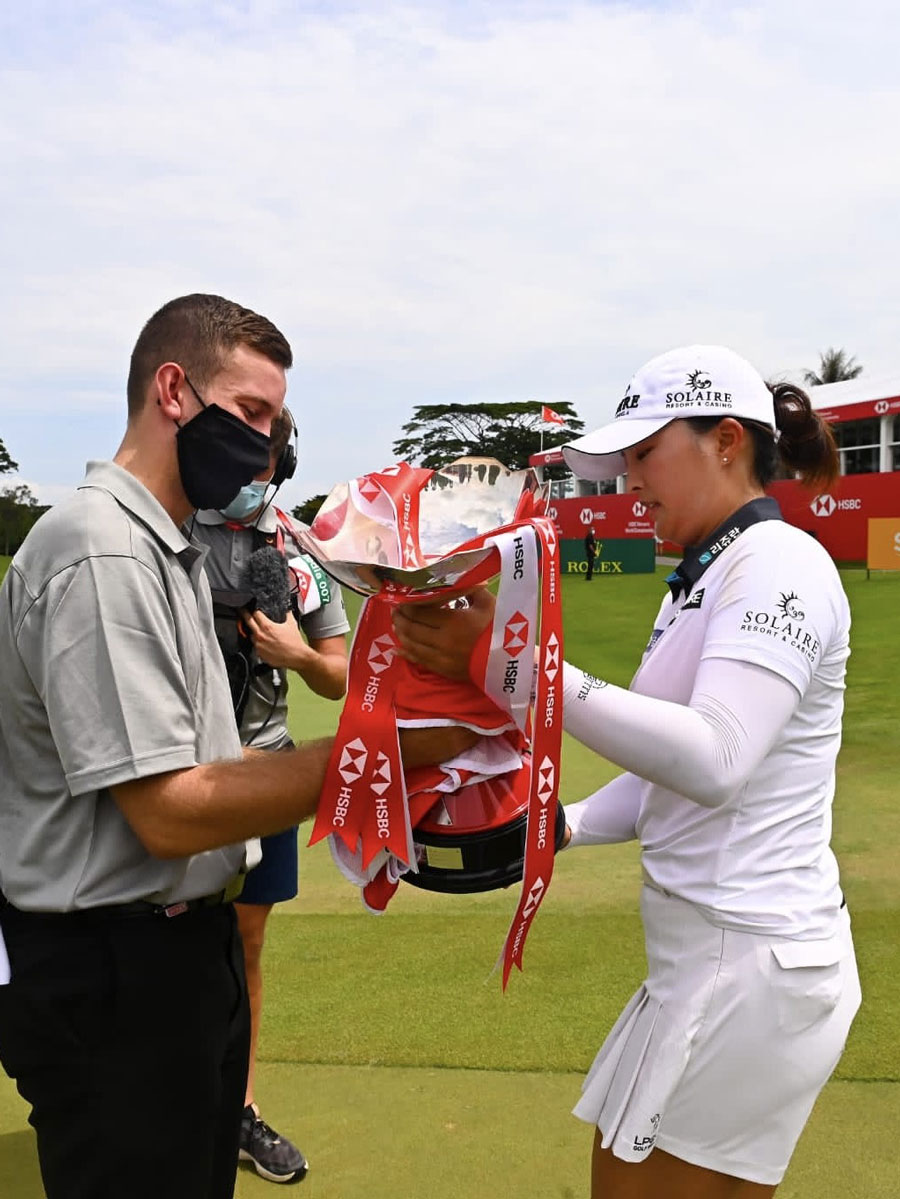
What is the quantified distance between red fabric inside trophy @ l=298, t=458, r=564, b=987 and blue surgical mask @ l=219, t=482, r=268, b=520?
1324 millimetres

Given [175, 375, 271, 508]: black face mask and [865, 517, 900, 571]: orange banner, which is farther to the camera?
[865, 517, 900, 571]: orange banner

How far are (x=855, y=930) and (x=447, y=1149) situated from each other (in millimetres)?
2124

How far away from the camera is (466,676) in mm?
1550

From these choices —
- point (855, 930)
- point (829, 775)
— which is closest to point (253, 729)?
point (829, 775)

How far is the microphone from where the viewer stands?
9.95ft

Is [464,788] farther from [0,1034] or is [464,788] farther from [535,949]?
[535,949]

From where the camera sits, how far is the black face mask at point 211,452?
1.90 m

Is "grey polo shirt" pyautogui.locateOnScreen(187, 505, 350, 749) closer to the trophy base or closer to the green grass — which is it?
the green grass

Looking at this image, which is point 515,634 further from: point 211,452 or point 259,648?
point 259,648

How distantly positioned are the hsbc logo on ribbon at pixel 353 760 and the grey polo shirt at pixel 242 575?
4.99ft

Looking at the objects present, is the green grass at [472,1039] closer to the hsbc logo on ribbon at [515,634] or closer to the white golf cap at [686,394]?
A: the hsbc logo on ribbon at [515,634]

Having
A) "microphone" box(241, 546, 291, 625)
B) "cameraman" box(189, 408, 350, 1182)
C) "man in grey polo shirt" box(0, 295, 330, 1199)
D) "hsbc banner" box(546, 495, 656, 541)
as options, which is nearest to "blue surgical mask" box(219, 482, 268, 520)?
"cameraman" box(189, 408, 350, 1182)

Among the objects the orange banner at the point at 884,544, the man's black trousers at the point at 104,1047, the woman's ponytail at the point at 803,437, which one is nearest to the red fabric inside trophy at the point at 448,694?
the man's black trousers at the point at 104,1047

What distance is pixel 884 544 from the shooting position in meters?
22.7
